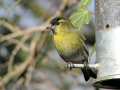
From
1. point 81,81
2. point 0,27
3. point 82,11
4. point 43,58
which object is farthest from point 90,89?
point 82,11

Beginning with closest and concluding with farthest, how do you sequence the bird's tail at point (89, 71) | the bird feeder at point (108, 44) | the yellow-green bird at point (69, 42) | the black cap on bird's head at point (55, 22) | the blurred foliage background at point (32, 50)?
the bird feeder at point (108, 44)
the bird's tail at point (89, 71)
the yellow-green bird at point (69, 42)
the black cap on bird's head at point (55, 22)
the blurred foliage background at point (32, 50)

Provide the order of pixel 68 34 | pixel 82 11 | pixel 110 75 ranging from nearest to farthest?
pixel 110 75 < pixel 82 11 < pixel 68 34

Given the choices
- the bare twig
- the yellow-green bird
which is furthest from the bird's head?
the bare twig

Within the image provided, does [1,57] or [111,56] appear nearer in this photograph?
[111,56]

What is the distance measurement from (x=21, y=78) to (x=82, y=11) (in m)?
1.95

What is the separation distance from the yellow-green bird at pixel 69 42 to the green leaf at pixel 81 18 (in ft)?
A: 1.27

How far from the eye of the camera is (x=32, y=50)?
294 inches

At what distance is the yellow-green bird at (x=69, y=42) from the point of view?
6.16 m

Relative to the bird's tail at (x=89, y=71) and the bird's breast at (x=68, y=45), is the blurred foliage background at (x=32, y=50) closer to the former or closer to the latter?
the bird's breast at (x=68, y=45)

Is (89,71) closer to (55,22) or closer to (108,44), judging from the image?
(108,44)

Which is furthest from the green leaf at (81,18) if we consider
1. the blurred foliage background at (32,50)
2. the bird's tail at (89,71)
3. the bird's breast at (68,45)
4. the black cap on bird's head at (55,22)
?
the blurred foliage background at (32,50)

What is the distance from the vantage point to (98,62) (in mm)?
5543

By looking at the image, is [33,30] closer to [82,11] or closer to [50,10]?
[50,10]

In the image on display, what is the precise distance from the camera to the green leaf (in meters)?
5.65
